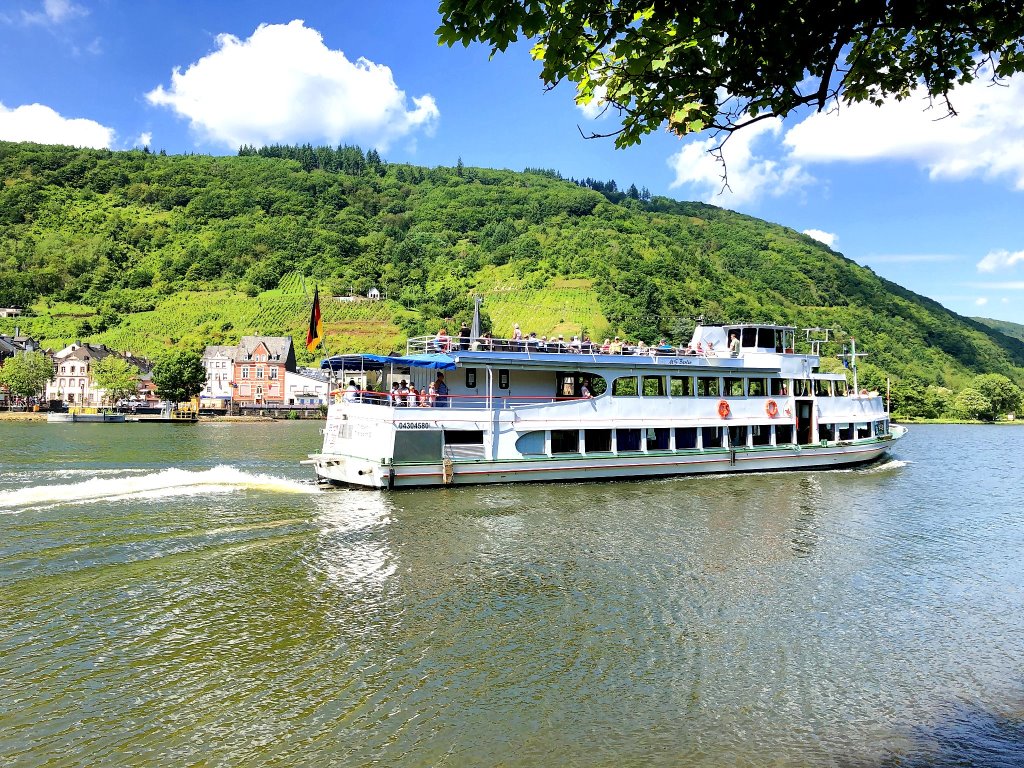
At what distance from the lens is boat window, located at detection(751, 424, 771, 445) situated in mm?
34406

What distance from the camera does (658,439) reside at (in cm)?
3170

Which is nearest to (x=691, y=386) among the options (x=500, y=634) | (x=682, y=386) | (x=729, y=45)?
(x=682, y=386)

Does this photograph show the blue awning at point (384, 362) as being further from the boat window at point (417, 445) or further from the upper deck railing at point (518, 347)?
the boat window at point (417, 445)

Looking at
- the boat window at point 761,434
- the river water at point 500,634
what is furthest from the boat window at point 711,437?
the river water at point 500,634

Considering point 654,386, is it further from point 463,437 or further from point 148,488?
point 148,488

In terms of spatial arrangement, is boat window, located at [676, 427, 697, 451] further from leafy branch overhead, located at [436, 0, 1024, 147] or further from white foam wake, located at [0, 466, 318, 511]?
leafy branch overhead, located at [436, 0, 1024, 147]

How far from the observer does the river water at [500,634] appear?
8.56 metres

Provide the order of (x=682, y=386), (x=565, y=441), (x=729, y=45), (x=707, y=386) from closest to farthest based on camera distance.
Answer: (x=729, y=45)
(x=565, y=441)
(x=682, y=386)
(x=707, y=386)

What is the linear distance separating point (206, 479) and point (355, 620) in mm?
18797

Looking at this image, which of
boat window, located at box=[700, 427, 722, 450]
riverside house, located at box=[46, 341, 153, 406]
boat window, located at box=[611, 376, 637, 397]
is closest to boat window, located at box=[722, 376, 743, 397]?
boat window, located at box=[700, 427, 722, 450]

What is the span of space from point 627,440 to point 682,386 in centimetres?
432

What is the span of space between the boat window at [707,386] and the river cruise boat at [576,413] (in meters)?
0.07

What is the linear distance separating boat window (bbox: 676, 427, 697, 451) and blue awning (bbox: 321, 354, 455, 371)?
1169 cm

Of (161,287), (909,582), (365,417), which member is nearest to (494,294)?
(161,287)
